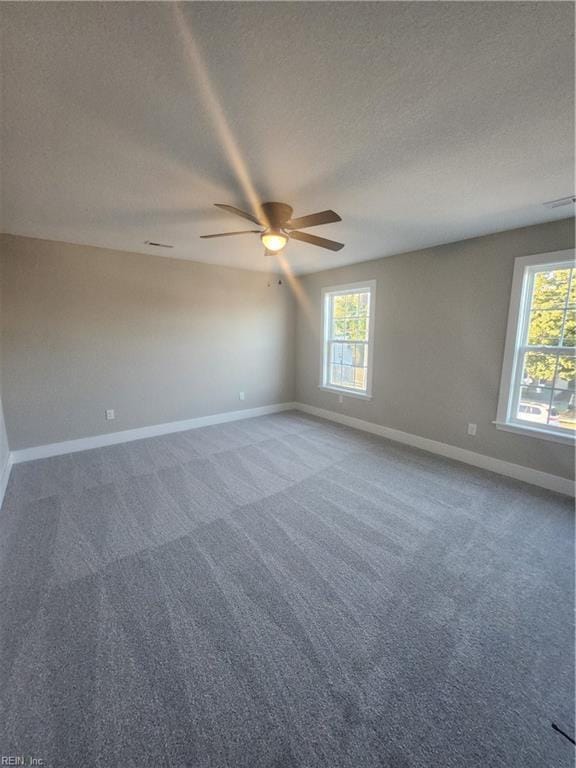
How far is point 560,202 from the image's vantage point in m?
2.33

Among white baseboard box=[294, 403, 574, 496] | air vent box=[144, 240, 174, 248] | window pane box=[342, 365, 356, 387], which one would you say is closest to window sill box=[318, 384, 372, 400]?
window pane box=[342, 365, 356, 387]

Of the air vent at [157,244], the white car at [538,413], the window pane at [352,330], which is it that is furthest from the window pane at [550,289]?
the air vent at [157,244]

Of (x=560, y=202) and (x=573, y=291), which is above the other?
(x=560, y=202)

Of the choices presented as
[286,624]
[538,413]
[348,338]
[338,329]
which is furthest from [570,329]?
[286,624]

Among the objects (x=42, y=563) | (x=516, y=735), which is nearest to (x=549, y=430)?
(x=516, y=735)

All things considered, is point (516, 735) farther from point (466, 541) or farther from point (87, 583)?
point (87, 583)

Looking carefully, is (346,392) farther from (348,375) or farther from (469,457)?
(469,457)

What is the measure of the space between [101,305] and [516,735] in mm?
4604

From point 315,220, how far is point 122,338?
2.96 m

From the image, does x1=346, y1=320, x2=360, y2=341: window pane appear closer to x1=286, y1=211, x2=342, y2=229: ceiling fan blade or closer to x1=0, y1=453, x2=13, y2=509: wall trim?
x1=286, y1=211, x2=342, y2=229: ceiling fan blade

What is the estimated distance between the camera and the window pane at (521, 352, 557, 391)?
9.43 feet

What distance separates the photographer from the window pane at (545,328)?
280 cm

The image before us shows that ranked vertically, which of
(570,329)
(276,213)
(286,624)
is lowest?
(286,624)

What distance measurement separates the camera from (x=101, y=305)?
3.71 m
